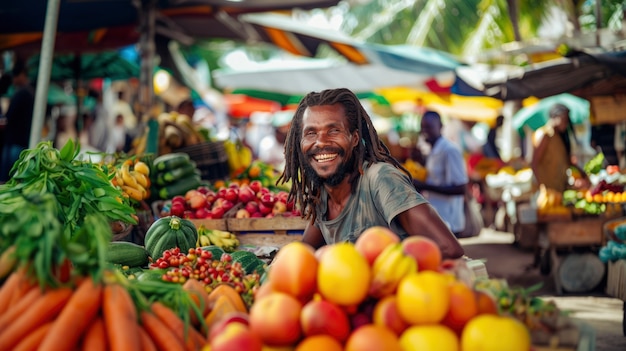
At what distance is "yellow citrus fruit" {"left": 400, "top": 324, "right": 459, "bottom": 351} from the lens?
196cm

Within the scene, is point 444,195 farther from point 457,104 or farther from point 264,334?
point 457,104

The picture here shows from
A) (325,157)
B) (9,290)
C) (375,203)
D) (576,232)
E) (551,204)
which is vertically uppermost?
(325,157)

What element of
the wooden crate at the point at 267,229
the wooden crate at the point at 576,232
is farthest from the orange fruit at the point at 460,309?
the wooden crate at the point at 576,232

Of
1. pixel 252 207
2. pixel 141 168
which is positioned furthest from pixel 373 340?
pixel 141 168

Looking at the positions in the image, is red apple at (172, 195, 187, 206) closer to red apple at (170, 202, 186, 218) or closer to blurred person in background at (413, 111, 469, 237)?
red apple at (170, 202, 186, 218)

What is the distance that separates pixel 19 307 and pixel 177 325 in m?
0.49

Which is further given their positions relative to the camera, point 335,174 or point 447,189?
point 447,189

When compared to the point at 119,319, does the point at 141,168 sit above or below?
above

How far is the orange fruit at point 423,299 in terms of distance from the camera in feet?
6.59

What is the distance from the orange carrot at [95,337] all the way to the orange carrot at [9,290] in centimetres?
27

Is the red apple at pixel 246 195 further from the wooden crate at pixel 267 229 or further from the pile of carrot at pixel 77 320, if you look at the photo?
the pile of carrot at pixel 77 320

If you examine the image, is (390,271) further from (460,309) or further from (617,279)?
(617,279)

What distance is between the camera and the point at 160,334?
7.28 ft

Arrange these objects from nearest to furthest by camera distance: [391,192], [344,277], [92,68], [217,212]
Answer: [344,277], [391,192], [217,212], [92,68]
